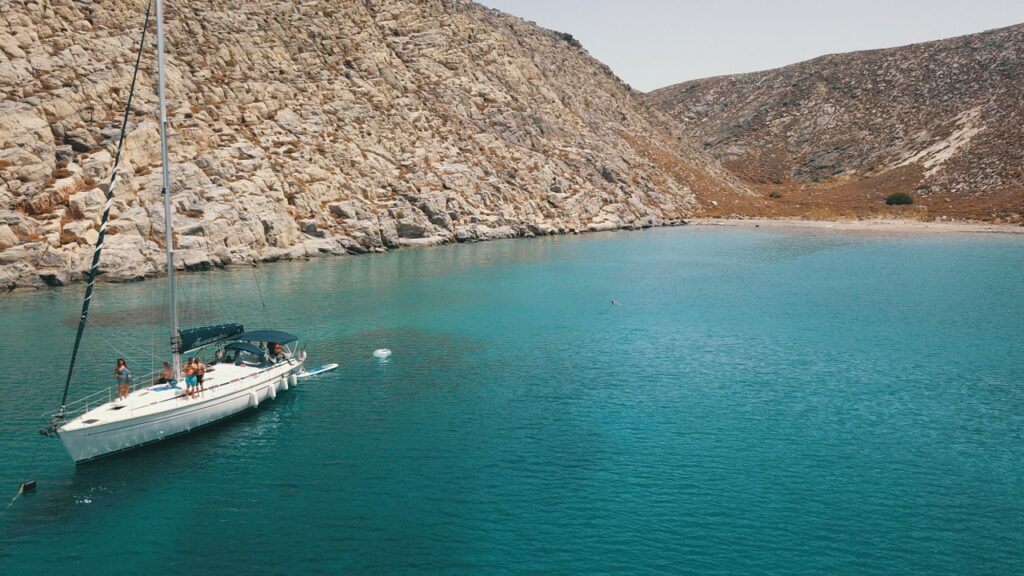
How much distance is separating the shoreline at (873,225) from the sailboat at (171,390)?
140791 mm

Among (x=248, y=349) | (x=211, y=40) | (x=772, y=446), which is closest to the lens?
(x=772, y=446)

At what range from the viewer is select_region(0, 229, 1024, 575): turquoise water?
2680 centimetres

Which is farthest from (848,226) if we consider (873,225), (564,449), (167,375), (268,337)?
(167,375)

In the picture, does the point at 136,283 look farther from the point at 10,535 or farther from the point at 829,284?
the point at 829,284

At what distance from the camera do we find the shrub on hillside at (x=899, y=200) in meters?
178

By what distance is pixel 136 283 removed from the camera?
275 ft

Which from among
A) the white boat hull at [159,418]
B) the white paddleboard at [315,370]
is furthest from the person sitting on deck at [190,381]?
the white paddleboard at [315,370]

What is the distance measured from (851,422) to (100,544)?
37.6m

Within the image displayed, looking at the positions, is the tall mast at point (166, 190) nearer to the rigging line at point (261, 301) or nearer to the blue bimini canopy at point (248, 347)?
the blue bimini canopy at point (248, 347)

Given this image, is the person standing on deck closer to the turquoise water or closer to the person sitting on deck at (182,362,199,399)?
the person sitting on deck at (182,362,199,399)

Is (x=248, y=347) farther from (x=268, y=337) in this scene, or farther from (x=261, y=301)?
(x=261, y=301)

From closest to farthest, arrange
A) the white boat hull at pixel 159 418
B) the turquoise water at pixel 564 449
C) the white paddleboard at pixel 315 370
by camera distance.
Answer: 1. the turquoise water at pixel 564 449
2. the white boat hull at pixel 159 418
3. the white paddleboard at pixel 315 370

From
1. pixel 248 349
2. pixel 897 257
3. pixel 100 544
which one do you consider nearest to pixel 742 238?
pixel 897 257

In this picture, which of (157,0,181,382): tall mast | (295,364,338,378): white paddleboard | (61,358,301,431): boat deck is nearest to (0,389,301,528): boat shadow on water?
(61,358,301,431): boat deck
